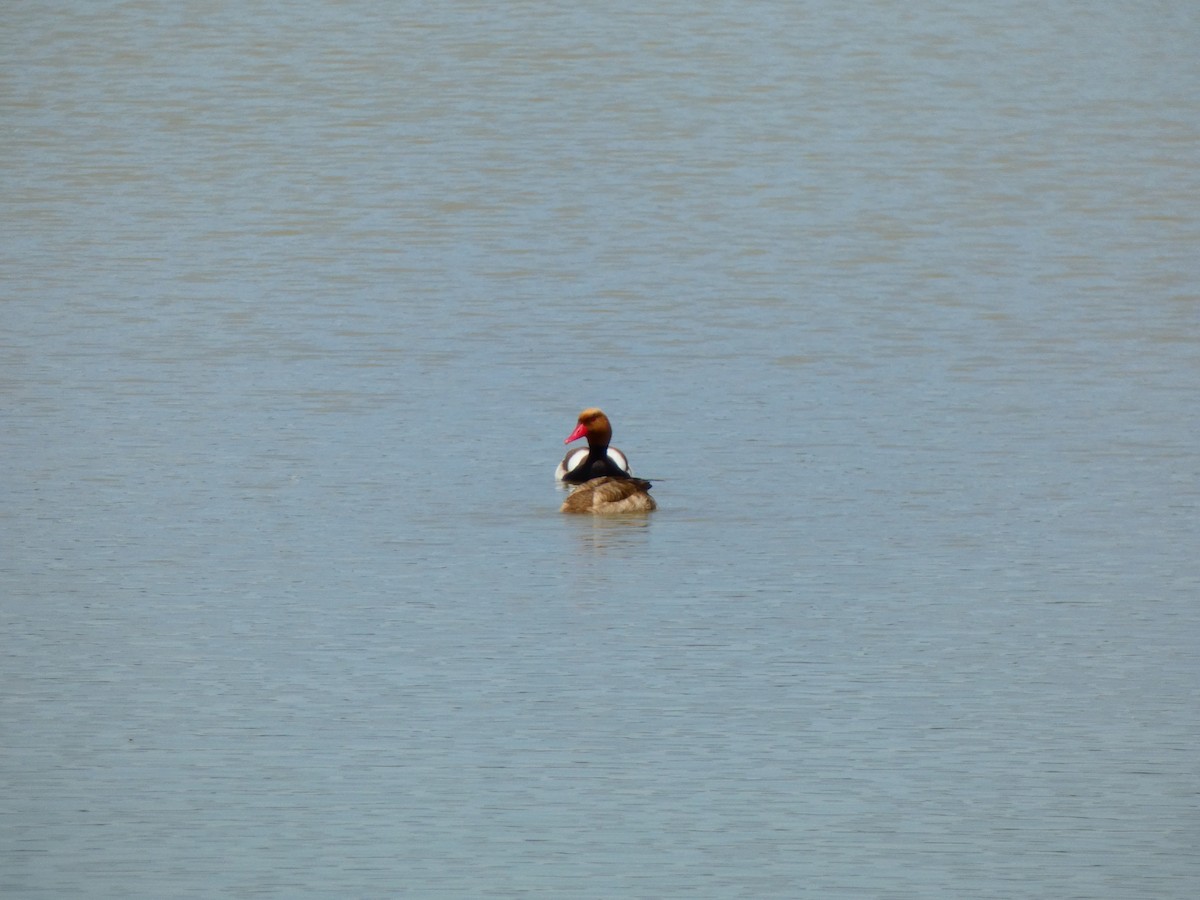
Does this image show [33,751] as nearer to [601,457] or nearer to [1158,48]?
[601,457]

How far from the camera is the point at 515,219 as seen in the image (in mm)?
24422

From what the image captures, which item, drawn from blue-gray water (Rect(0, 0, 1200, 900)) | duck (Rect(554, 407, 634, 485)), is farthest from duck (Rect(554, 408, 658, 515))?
blue-gray water (Rect(0, 0, 1200, 900))

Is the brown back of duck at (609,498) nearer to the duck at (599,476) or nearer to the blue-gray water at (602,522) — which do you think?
the duck at (599,476)

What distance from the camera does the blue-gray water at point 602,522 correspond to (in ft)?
29.3

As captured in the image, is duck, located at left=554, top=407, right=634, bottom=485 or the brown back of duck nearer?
the brown back of duck

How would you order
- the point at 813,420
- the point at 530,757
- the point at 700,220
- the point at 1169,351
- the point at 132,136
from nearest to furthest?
the point at 530,757 < the point at 813,420 < the point at 1169,351 < the point at 700,220 < the point at 132,136

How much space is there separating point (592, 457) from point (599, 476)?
1.21ft

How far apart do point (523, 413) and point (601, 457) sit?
6.27 feet

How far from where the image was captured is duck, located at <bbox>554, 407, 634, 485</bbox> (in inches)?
580

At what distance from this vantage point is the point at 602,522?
14148mm

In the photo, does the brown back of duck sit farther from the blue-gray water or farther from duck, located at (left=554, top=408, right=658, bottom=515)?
the blue-gray water

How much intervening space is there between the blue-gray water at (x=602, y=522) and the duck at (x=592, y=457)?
21 centimetres

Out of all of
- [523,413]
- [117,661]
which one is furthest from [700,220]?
[117,661]

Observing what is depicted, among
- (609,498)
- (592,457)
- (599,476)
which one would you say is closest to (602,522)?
(609,498)
